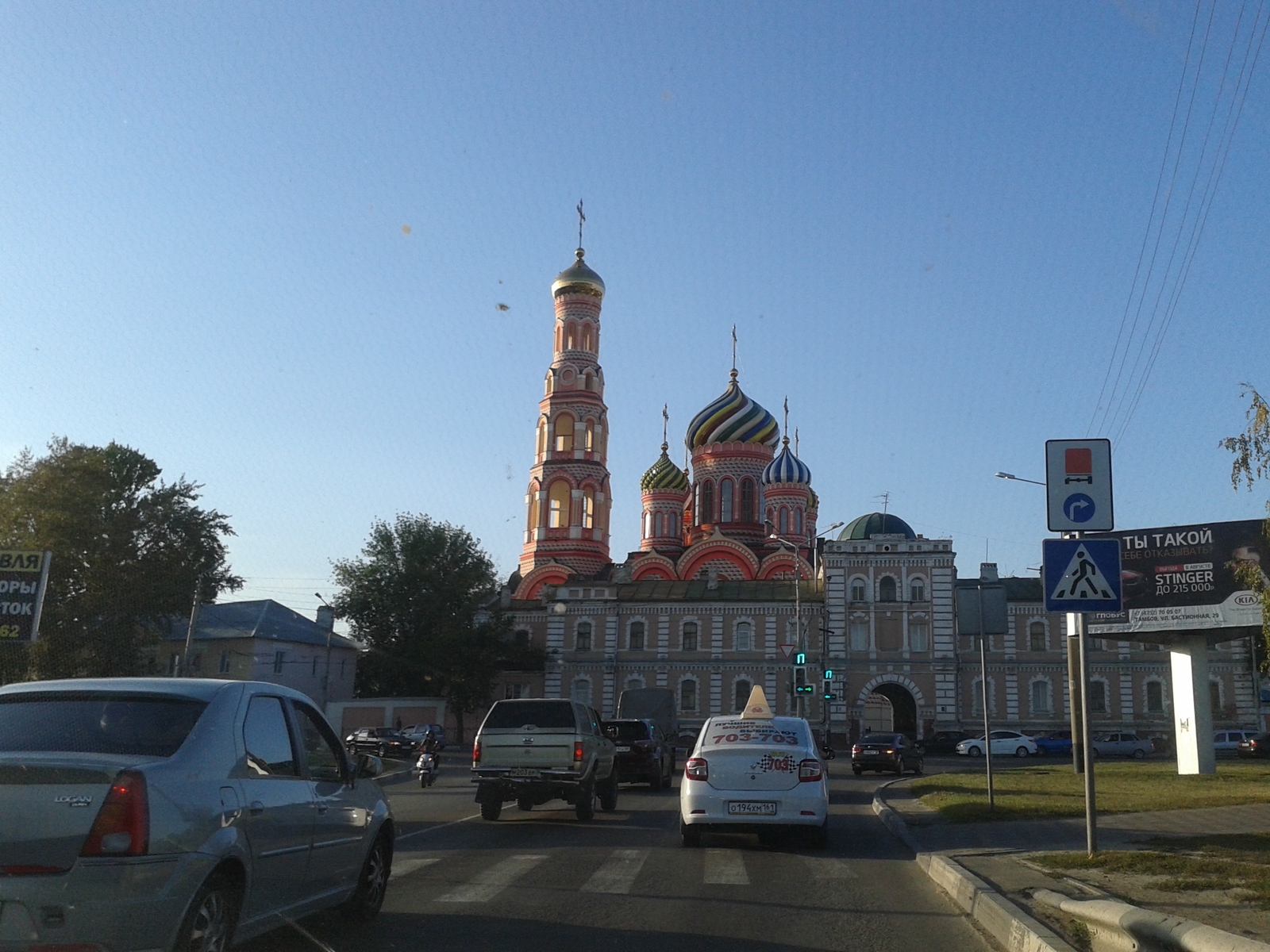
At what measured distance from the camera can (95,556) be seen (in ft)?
154

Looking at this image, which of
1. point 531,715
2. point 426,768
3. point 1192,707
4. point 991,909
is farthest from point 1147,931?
point 1192,707

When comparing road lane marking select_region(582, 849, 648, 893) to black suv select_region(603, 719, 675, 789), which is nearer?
road lane marking select_region(582, 849, 648, 893)

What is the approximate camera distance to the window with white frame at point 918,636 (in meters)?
56.3

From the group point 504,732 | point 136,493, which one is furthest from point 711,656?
point 504,732

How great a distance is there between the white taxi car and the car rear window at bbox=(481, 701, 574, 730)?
A: 4.19m

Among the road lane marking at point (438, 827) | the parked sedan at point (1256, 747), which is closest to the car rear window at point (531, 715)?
the road lane marking at point (438, 827)

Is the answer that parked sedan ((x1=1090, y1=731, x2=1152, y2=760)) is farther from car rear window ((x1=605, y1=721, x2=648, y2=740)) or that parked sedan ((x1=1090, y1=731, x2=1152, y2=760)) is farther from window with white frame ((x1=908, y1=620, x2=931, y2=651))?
car rear window ((x1=605, y1=721, x2=648, y2=740))

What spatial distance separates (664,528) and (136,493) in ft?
110

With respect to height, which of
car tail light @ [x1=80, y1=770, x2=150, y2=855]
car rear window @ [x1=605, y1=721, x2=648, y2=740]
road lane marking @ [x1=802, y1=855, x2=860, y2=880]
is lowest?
road lane marking @ [x1=802, y1=855, x2=860, y2=880]

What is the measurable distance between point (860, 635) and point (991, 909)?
4925cm

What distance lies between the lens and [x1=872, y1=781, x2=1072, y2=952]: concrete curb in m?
7.46

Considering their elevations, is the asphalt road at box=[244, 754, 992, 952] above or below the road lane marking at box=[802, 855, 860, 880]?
below

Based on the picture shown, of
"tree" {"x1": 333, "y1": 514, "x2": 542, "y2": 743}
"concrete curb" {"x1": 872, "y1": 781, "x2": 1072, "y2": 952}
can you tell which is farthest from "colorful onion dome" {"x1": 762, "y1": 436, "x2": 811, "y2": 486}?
"concrete curb" {"x1": 872, "y1": 781, "x2": 1072, "y2": 952}

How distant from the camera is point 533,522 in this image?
67.1 m
